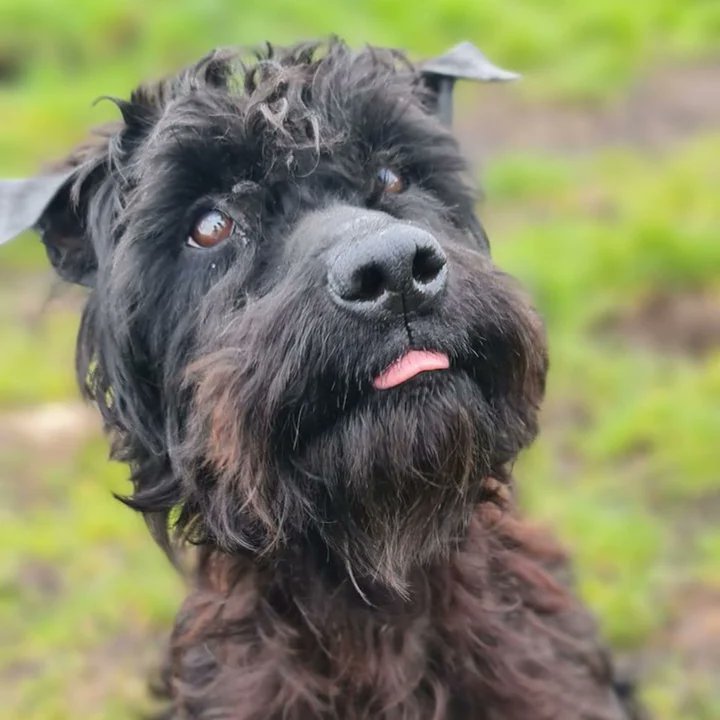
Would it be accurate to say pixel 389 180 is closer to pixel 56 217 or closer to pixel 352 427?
pixel 352 427

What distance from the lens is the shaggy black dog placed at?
7.36ft

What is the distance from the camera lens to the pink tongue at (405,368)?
2.21 metres

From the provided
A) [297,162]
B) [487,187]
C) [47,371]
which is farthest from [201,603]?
[487,187]

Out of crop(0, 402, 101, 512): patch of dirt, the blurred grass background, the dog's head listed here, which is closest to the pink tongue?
the dog's head

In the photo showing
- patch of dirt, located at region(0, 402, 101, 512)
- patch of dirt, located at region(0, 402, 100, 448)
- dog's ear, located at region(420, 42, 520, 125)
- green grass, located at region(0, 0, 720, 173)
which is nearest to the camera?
dog's ear, located at region(420, 42, 520, 125)

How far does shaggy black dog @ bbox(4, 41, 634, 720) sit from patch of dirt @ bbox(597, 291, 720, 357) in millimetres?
2503

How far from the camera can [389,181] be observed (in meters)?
2.73

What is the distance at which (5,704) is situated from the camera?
13.3ft

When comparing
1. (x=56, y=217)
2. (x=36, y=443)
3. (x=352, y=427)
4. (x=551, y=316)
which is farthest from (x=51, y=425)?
(x=352, y=427)

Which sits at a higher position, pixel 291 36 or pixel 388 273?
pixel 388 273

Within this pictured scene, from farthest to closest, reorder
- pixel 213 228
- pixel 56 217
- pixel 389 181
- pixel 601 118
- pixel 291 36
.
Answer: pixel 291 36 → pixel 601 118 → pixel 56 217 → pixel 389 181 → pixel 213 228

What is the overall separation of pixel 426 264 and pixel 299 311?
25 cm

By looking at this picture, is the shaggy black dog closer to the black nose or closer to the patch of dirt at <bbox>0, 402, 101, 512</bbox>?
the black nose

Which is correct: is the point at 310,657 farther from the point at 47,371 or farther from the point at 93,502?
the point at 47,371
